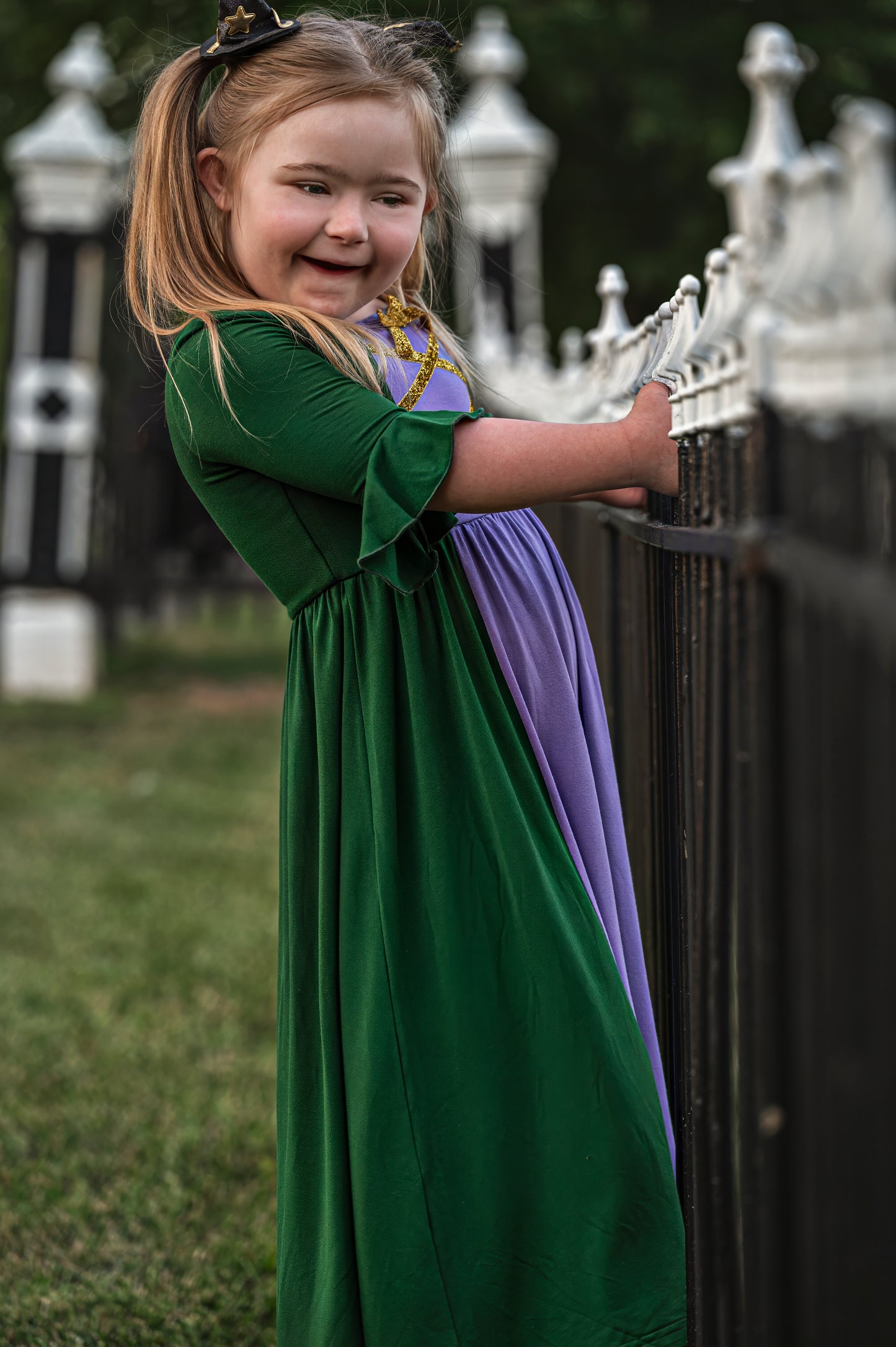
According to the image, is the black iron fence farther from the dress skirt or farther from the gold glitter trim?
the gold glitter trim

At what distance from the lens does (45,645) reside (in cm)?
920

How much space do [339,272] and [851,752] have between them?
0.95 meters

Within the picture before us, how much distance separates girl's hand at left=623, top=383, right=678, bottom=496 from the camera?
1565 mm

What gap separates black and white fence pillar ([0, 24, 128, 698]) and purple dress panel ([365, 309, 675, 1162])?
777cm

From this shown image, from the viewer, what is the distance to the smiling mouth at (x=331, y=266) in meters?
1.70

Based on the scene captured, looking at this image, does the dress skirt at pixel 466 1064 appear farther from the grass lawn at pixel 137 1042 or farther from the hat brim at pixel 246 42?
the grass lawn at pixel 137 1042

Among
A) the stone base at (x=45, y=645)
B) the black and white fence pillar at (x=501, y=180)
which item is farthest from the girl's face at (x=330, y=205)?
the stone base at (x=45, y=645)

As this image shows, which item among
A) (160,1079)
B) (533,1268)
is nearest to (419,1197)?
(533,1268)

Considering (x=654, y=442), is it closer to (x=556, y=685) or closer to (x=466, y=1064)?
(x=556, y=685)

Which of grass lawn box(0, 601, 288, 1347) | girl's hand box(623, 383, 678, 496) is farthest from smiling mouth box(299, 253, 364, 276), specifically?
grass lawn box(0, 601, 288, 1347)

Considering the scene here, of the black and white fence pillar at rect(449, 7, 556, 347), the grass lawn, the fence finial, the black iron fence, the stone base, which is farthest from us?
the stone base

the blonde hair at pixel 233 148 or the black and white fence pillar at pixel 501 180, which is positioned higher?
the black and white fence pillar at pixel 501 180

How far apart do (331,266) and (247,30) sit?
1.00 ft

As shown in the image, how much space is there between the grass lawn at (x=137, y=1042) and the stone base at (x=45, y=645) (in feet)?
4.71
